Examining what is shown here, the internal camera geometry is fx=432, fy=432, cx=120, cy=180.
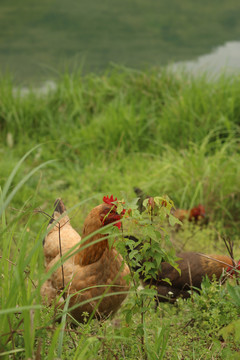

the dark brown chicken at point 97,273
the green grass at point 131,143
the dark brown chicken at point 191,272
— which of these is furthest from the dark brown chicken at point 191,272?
the dark brown chicken at point 97,273

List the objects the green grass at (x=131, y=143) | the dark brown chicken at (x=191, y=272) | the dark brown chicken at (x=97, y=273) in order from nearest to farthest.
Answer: the dark brown chicken at (x=97, y=273), the dark brown chicken at (x=191, y=272), the green grass at (x=131, y=143)

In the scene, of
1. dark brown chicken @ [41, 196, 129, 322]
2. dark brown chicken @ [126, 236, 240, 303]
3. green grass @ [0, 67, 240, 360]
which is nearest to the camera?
dark brown chicken @ [41, 196, 129, 322]

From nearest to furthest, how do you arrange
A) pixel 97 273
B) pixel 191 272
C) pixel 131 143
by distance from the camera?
pixel 97 273 → pixel 191 272 → pixel 131 143

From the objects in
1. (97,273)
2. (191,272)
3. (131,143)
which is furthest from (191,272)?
(131,143)

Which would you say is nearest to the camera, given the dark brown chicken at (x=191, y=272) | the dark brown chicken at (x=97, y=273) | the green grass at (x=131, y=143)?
the dark brown chicken at (x=97, y=273)

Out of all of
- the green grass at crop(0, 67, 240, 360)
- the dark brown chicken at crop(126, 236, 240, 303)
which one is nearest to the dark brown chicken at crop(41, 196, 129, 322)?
the green grass at crop(0, 67, 240, 360)

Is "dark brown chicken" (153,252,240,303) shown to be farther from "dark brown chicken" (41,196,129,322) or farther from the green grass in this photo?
"dark brown chicken" (41,196,129,322)

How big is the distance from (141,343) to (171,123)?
435 centimetres

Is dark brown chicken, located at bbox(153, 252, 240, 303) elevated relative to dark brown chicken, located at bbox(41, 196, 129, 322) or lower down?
lower down

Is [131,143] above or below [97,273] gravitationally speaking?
below

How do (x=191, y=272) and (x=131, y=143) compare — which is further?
(x=131, y=143)

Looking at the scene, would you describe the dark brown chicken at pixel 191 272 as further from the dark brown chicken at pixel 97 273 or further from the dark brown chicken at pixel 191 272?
the dark brown chicken at pixel 97 273

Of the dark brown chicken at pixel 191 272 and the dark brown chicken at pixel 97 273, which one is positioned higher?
the dark brown chicken at pixel 97 273

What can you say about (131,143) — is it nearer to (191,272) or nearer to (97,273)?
(191,272)
